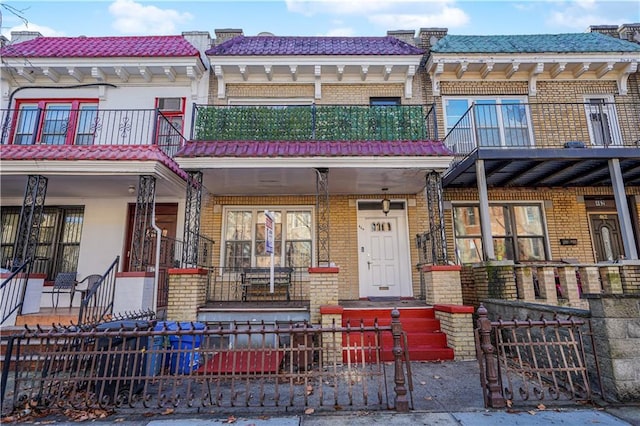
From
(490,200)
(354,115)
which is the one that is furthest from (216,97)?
(490,200)

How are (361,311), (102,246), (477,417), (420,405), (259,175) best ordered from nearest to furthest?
1. (477,417)
2. (420,405)
3. (361,311)
4. (259,175)
5. (102,246)

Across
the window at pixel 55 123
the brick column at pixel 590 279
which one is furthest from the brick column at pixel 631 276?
the window at pixel 55 123

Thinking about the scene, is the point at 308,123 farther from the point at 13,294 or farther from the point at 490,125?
the point at 13,294

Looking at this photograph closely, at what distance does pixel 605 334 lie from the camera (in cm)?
404

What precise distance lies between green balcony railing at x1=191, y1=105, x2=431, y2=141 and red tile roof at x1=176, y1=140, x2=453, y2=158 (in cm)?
36

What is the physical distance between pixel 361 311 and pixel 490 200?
5.51m

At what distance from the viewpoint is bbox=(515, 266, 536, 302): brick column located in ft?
20.9

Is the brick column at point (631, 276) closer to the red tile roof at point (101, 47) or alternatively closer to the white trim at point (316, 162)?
the white trim at point (316, 162)

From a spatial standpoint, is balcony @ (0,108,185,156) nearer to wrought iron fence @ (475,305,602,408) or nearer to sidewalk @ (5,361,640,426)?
sidewalk @ (5,361,640,426)

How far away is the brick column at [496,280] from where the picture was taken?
21.5 feet

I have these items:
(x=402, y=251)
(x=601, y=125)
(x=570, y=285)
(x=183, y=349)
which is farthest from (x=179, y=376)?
(x=601, y=125)

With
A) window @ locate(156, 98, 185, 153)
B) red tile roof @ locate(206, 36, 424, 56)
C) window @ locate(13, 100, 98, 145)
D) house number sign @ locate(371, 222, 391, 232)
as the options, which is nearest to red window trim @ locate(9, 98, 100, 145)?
window @ locate(13, 100, 98, 145)

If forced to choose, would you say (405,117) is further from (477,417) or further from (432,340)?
(477,417)

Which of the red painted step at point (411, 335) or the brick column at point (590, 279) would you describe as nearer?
the red painted step at point (411, 335)
